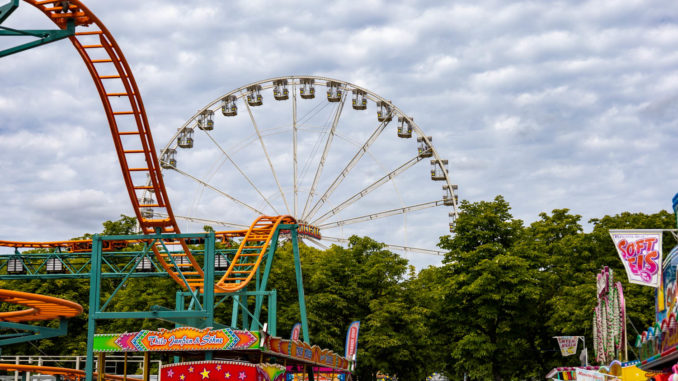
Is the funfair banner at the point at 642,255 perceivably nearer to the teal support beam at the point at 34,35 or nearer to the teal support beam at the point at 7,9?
the teal support beam at the point at 34,35

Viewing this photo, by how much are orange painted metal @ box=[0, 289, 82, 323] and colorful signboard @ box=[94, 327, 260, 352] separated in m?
1.21

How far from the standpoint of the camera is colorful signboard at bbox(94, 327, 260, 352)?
18.1 metres

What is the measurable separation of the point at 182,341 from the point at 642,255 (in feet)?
36.3

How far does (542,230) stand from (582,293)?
808cm

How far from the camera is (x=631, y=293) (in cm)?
3966

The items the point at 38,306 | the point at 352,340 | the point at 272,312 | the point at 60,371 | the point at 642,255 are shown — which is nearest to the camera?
the point at 38,306

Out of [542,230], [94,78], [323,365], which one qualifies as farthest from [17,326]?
[542,230]

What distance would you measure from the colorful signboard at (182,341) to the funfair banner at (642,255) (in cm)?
899

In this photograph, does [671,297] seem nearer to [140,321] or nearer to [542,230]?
[542,230]

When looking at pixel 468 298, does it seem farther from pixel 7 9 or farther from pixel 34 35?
pixel 7 9

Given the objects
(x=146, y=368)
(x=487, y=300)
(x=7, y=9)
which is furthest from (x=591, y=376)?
(x=487, y=300)

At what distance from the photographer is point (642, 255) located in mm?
18359

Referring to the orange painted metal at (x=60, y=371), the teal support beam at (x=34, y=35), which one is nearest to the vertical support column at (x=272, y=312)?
the orange painted metal at (x=60, y=371)

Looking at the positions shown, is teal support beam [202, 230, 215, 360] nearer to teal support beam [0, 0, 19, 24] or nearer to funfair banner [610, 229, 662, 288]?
funfair banner [610, 229, 662, 288]
